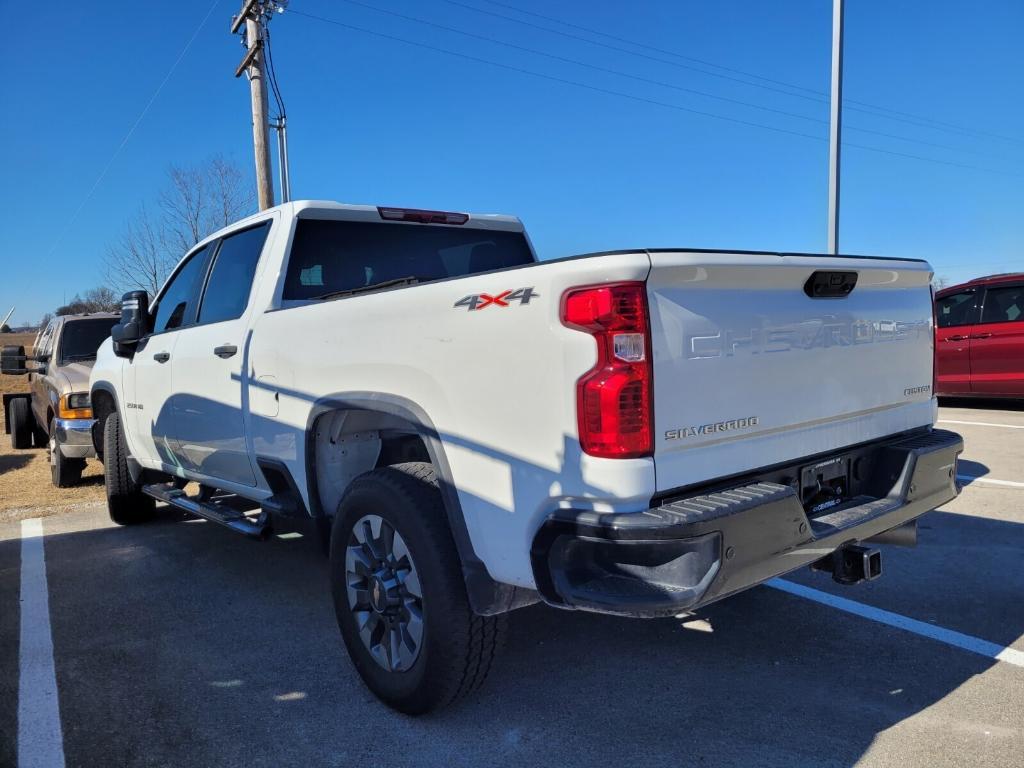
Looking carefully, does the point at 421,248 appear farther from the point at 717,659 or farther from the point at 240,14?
the point at 240,14

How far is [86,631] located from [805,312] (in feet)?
12.7

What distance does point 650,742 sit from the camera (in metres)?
2.80

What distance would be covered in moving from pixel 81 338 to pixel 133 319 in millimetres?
4858

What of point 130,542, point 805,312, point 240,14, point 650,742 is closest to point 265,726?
point 650,742

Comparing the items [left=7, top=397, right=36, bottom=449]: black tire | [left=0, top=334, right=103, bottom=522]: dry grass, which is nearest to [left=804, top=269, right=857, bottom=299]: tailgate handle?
[left=0, top=334, right=103, bottom=522]: dry grass

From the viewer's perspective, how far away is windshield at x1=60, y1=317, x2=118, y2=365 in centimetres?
928

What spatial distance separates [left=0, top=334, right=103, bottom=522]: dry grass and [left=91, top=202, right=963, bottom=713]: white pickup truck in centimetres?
436

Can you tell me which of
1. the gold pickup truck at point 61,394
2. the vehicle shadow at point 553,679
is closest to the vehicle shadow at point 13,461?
the gold pickup truck at point 61,394

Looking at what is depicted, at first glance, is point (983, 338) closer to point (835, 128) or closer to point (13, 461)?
point (835, 128)

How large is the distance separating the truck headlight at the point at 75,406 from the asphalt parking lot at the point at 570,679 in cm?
321

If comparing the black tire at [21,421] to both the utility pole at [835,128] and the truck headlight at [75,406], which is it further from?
the utility pole at [835,128]

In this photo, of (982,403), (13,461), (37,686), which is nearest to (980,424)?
(982,403)

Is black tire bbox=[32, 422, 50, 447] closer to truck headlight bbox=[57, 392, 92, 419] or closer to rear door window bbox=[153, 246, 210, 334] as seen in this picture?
truck headlight bbox=[57, 392, 92, 419]

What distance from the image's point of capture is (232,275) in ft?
15.1
